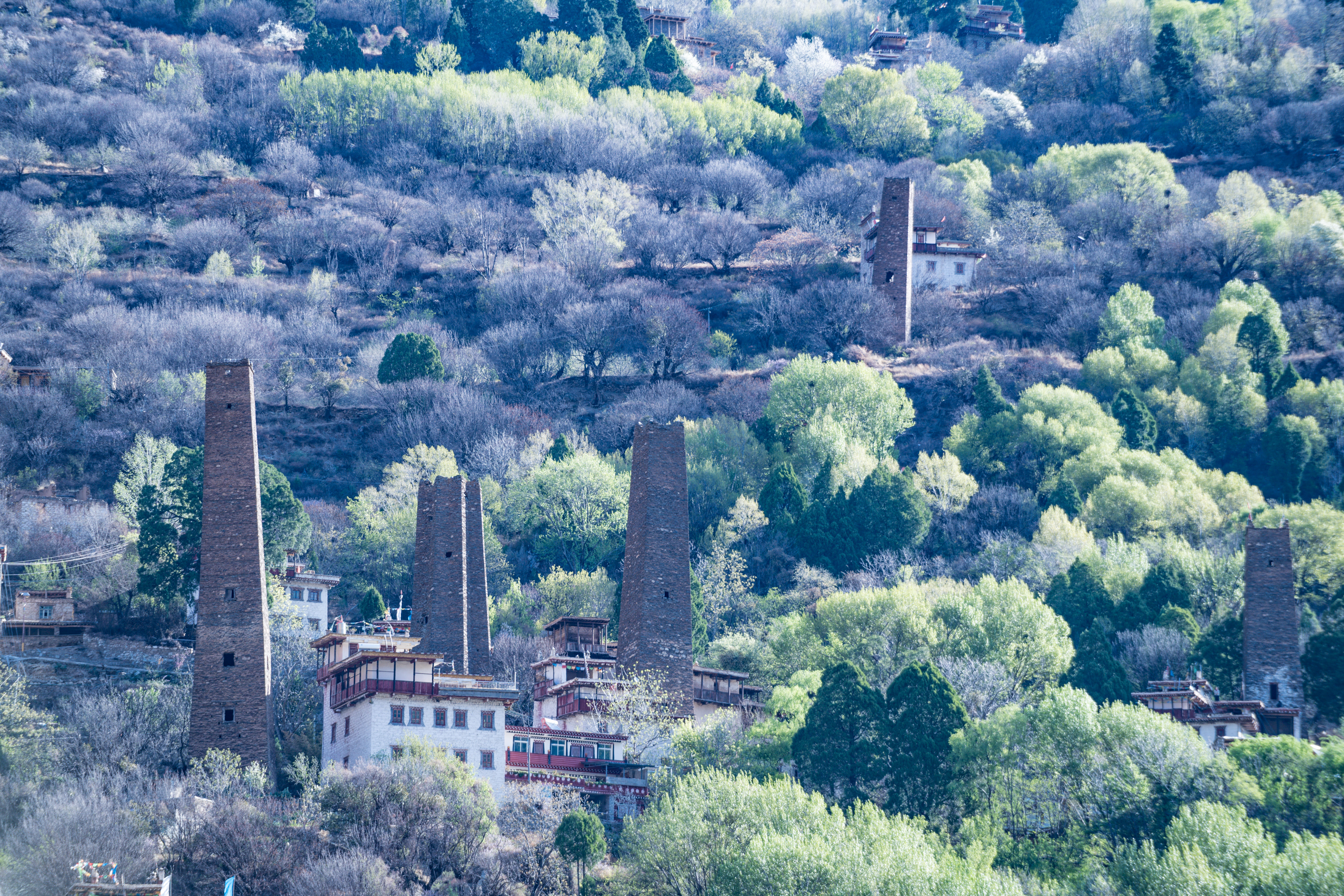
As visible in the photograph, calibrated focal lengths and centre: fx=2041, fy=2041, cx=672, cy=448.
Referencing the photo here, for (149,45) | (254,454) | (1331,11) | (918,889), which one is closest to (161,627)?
(254,454)

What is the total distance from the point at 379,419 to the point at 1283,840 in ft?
195

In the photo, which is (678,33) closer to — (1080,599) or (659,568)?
(1080,599)

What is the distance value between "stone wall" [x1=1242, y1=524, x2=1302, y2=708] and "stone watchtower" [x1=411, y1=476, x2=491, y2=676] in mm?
26773

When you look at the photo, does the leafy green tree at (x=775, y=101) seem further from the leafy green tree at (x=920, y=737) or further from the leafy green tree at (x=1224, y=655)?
the leafy green tree at (x=920, y=737)

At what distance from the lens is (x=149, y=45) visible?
160625 millimetres

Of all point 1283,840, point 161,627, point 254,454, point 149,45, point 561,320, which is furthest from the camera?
point 149,45

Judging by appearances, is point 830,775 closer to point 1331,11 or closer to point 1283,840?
point 1283,840

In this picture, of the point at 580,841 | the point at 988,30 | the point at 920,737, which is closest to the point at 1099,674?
the point at 920,737

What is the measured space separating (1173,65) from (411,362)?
70.4 metres

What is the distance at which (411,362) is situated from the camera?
105875 millimetres

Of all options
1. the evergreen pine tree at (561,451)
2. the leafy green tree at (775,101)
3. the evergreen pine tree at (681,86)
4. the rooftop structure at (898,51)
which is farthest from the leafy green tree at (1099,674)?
the rooftop structure at (898,51)

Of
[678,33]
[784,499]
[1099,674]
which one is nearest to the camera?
[1099,674]

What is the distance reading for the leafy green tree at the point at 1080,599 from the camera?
76.2 meters

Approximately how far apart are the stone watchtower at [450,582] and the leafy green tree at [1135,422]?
36.7 m
